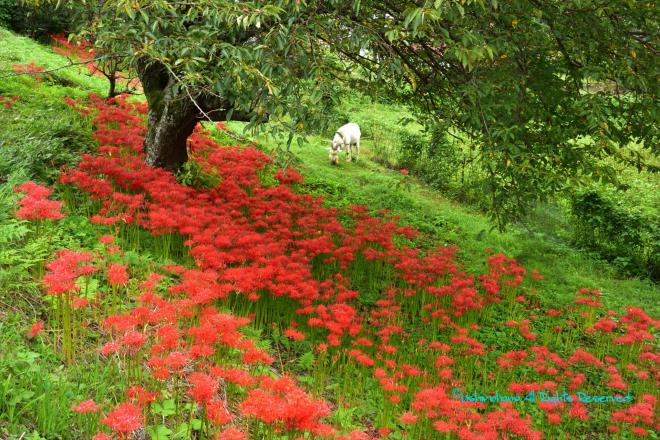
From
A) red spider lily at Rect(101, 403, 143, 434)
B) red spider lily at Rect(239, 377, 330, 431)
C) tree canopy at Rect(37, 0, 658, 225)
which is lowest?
red spider lily at Rect(101, 403, 143, 434)

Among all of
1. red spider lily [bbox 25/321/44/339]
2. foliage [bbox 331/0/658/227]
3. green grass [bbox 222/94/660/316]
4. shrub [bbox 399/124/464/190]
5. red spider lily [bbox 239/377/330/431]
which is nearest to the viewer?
red spider lily [bbox 239/377/330/431]

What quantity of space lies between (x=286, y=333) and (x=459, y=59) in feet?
10.3

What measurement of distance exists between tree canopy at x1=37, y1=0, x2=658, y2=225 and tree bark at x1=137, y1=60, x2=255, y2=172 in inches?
18.9

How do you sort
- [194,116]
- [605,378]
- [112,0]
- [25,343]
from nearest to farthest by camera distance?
[25,343]
[112,0]
[605,378]
[194,116]

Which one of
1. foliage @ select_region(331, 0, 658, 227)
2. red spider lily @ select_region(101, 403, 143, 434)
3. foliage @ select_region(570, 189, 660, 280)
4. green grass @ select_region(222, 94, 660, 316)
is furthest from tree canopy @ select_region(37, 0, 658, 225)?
foliage @ select_region(570, 189, 660, 280)

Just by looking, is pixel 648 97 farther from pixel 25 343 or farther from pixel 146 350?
pixel 25 343

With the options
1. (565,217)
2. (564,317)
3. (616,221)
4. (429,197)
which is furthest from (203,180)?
(565,217)

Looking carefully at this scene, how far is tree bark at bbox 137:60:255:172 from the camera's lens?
8766 millimetres

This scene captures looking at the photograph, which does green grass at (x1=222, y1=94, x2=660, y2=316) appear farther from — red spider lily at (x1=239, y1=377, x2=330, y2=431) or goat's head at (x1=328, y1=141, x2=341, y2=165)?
red spider lily at (x1=239, y1=377, x2=330, y2=431)

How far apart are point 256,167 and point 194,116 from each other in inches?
103

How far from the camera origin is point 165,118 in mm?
8938

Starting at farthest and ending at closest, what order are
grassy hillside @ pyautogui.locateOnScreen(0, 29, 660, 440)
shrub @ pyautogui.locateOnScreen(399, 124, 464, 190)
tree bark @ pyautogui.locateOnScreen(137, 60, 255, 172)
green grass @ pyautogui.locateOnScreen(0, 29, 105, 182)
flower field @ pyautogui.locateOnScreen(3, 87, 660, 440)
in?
shrub @ pyautogui.locateOnScreen(399, 124, 464, 190) < tree bark @ pyautogui.locateOnScreen(137, 60, 255, 172) < green grass @ pyautogui.locateOnScreen(0, 29, 105, 182) < flower field @ pyautogui.locateOnScreen(3, 87, 660, 440) < grassy hillside @ pyautogui.locateOnScreen(0, 29, 660, 440)

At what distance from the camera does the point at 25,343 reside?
415 centimetres

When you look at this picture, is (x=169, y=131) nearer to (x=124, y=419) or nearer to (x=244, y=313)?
(x=244, y=313)
